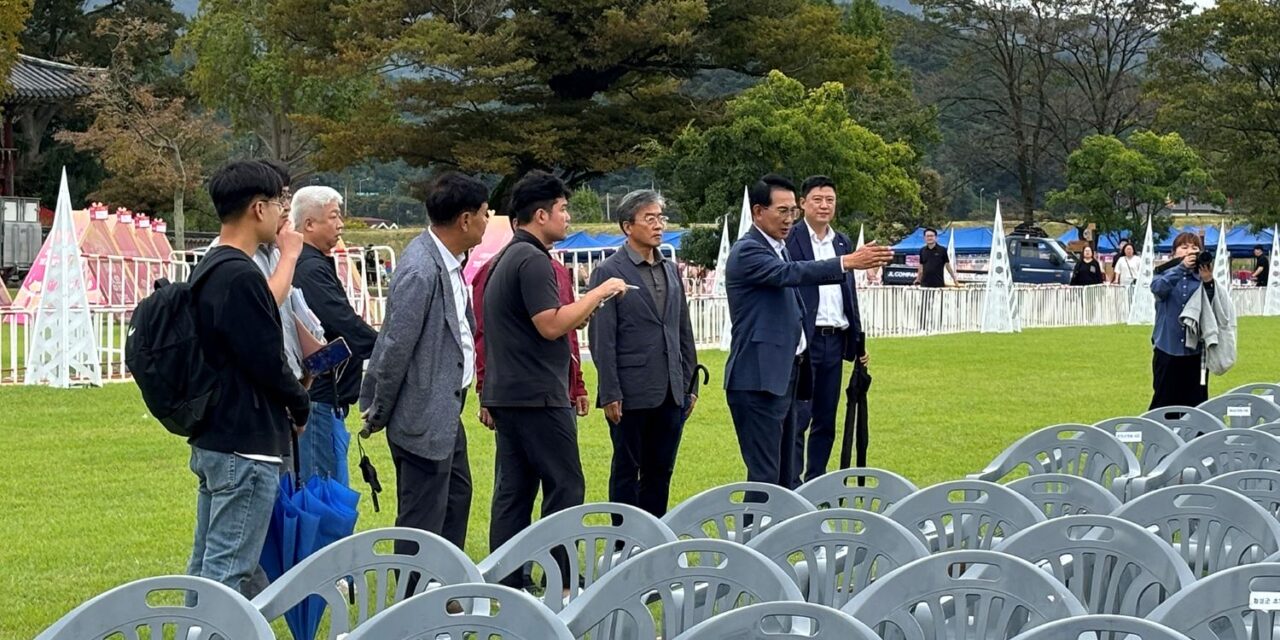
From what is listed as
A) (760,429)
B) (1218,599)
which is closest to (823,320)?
(760,429)

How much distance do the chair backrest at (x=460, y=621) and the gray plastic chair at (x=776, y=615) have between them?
0.27 m

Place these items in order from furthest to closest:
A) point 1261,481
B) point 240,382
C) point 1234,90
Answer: point 1234,90 → point 1261,481 → point 240,382

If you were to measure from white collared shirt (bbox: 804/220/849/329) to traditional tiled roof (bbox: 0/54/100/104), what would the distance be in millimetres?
38268

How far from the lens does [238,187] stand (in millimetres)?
5207

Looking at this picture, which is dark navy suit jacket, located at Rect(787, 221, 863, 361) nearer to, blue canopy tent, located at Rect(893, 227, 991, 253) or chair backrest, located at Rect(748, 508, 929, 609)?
chair backrest, located at Rect(748, 508, 929, 609)

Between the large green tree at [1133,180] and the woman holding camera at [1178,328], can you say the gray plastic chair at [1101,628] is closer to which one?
the woman holding camera at [1178,328]

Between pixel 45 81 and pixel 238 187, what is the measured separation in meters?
43.1

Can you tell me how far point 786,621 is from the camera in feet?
12.5

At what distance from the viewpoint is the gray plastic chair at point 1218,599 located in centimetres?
352

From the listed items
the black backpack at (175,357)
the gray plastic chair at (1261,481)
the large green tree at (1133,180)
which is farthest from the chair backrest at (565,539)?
the large green tree at (1133,180)

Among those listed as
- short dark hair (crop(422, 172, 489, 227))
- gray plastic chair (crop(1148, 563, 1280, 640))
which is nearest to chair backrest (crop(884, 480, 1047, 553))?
gray plastic chair (crop(1148, 563, 1280, 640))

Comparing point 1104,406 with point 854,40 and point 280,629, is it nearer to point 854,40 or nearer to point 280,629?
point 280,629

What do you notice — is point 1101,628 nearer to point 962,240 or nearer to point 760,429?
point 760,429

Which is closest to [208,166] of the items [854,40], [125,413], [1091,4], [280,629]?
[854,40]
